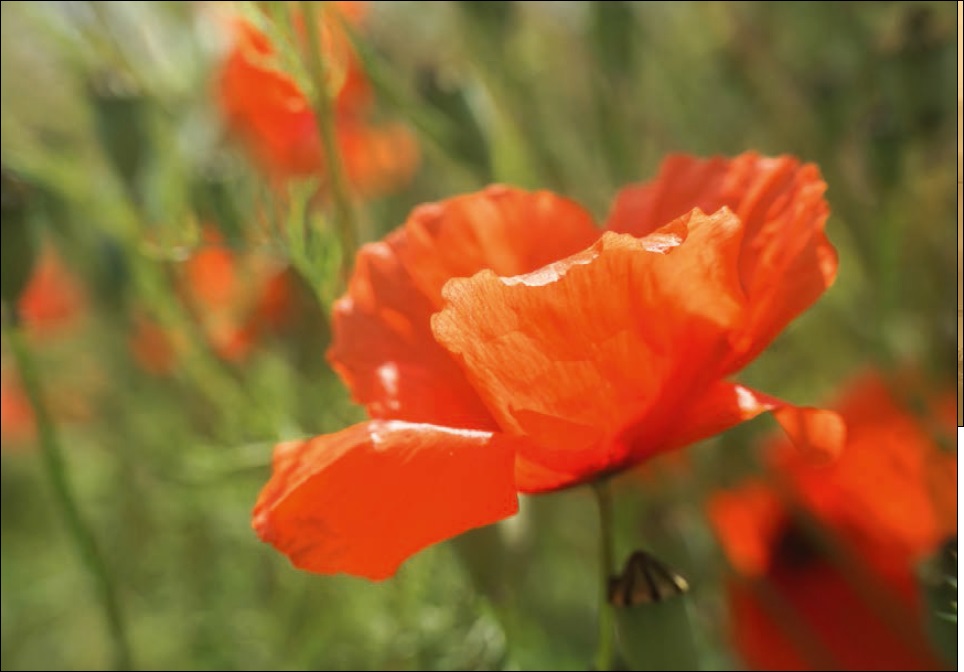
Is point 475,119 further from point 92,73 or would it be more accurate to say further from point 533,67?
point 533,67

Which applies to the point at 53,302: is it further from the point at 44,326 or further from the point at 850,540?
the point at 850,540

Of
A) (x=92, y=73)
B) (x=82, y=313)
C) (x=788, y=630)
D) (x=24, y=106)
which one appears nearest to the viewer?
(x=788, y=630)

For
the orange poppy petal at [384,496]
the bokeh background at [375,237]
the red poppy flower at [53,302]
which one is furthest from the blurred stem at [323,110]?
the red poppy flower at [53,302]

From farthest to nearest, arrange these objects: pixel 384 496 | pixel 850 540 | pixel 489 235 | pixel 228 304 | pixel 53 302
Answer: pixel 53 302 → pixel 228 304 → pixel 850 540 → pixel 489 235 → pixel 384 496

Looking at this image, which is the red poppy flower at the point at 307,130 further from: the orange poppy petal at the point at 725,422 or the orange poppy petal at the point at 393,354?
the orange poppy petal at the point at 725,422

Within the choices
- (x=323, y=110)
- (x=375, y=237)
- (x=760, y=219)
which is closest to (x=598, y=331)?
(x=760, y=219)

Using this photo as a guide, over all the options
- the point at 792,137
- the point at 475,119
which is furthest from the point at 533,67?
the point at 475,119

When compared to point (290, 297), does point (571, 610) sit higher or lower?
lower
